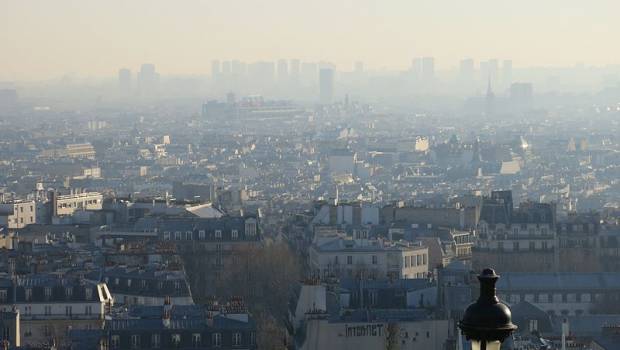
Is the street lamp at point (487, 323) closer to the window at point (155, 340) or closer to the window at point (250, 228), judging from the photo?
the window at point (155, 340)

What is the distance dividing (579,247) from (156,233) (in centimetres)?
896

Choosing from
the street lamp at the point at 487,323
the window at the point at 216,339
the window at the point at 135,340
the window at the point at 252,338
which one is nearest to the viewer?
the street lamp at the point at 487,323

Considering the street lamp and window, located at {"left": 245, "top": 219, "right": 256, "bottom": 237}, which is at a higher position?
the street lamp

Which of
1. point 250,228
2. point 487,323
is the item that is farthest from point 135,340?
point 250,228

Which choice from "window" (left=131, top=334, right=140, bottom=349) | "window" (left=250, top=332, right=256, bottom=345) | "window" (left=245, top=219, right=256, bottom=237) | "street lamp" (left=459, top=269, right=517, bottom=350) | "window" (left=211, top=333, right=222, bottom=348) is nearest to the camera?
"street lamp" (left=459, top=269, right=517, bottom=350)

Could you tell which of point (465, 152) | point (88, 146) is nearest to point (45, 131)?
point (88, 146)

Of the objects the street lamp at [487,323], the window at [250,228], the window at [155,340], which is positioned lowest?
the window at [250,228]

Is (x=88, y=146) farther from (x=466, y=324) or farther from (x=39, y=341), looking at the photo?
(x=466, y=324)

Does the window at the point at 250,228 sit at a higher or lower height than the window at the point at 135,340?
lower

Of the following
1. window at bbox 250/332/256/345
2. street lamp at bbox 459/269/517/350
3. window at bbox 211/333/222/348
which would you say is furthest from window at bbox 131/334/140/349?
street lamp at bbox 459/269/517/350

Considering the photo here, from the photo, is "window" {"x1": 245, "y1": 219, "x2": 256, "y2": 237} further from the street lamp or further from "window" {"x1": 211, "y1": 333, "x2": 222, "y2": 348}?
the street lamp

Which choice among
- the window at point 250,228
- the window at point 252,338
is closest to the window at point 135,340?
the window at point 252,338

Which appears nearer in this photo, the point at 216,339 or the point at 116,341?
the point at 116,341

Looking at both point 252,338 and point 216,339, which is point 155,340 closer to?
point 216,339
